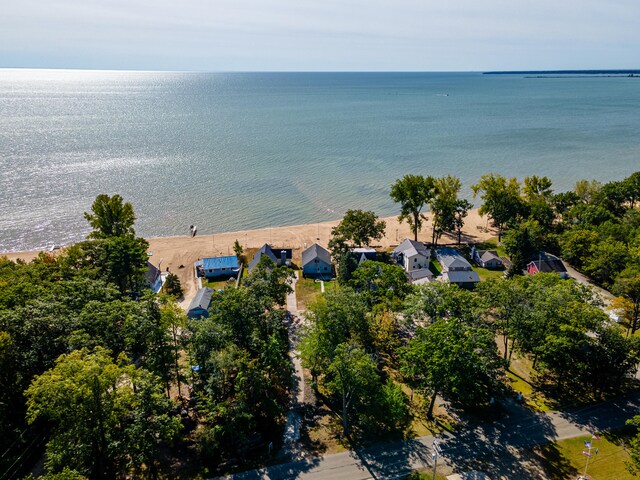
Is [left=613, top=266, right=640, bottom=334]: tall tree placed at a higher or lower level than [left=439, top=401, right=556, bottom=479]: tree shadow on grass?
higher

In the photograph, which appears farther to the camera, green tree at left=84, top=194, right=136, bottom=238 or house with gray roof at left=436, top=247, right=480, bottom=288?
green tree at left=84, top=194, right=136, bottom=238

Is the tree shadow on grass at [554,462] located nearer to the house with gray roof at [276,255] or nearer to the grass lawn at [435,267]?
the grass lawn at [435,267]

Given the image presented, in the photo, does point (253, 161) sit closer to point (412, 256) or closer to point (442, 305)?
point (412, 256)

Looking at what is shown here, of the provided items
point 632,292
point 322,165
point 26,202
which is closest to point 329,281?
point 632,292

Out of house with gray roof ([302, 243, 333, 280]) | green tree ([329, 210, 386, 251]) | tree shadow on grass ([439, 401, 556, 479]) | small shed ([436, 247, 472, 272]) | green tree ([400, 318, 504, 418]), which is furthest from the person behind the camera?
green tree ([329, 210, 386, 251])

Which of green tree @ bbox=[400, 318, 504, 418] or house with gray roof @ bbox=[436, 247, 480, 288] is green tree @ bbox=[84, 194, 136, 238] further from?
house with gray roof @ bbox=[436, 247, 480, 288]

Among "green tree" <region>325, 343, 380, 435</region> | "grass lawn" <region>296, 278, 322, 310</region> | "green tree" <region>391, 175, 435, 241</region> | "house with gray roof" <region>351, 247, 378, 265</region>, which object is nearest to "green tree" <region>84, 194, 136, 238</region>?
"grass lawn" <region>296, 278, 322, 310</region>
